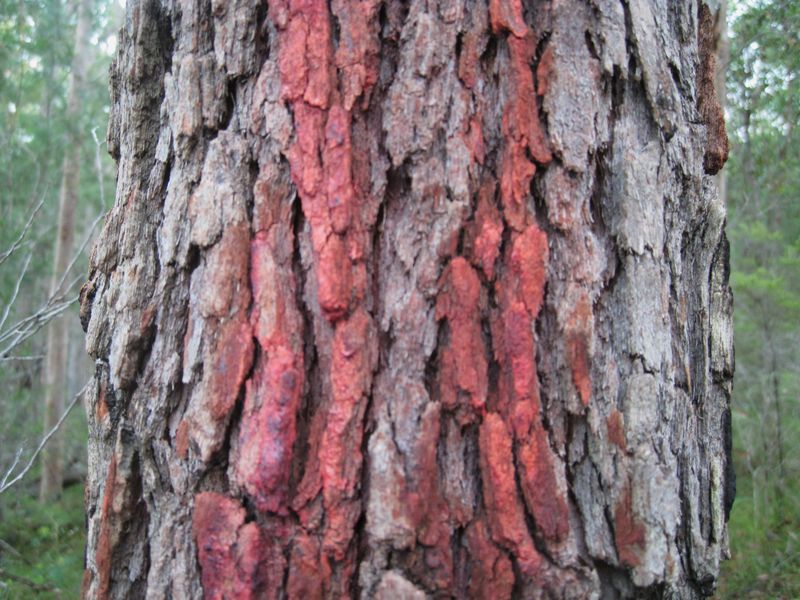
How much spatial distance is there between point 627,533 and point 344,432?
45 centimetres

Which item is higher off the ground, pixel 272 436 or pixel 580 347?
pixel 580 347

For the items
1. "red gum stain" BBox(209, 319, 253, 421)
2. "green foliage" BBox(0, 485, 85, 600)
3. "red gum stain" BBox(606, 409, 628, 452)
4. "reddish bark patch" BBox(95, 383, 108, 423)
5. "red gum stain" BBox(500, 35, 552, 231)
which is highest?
"red gum stain" BBox(500, 35, 552, 231)

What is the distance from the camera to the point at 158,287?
1.16 m

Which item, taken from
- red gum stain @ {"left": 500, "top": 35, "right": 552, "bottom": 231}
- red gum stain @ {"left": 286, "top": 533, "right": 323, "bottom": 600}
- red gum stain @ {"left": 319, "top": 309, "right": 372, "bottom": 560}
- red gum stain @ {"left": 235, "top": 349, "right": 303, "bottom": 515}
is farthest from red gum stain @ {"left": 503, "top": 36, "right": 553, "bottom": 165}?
red gum stain @ {"left": 286, "top": 533, "right": 323, "bottom": 600}

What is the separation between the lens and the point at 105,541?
1.13m

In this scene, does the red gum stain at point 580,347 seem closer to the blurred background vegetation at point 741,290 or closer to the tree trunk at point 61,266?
the blurred background vegetation at point 741,290

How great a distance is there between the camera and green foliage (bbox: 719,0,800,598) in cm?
623

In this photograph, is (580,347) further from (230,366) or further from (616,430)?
(230,366)

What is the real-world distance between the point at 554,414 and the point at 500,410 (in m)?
0.09

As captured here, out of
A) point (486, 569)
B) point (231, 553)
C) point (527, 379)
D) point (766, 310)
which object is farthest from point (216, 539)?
point (766, 310)

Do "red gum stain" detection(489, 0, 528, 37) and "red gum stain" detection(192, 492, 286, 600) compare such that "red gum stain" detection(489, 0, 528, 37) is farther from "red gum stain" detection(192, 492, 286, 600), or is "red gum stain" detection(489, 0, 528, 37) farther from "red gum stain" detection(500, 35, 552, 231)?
"red gum stain" detection(192, 492, 286, 600)

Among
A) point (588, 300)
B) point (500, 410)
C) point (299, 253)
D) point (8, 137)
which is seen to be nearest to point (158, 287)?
point (299, 253)

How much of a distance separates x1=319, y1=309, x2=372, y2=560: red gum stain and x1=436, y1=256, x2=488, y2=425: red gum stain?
12cm

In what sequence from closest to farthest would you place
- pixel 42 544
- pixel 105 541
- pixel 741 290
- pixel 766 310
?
pixel 105 541, pixel 42 544, pixel 766 310, pixel 741 290
